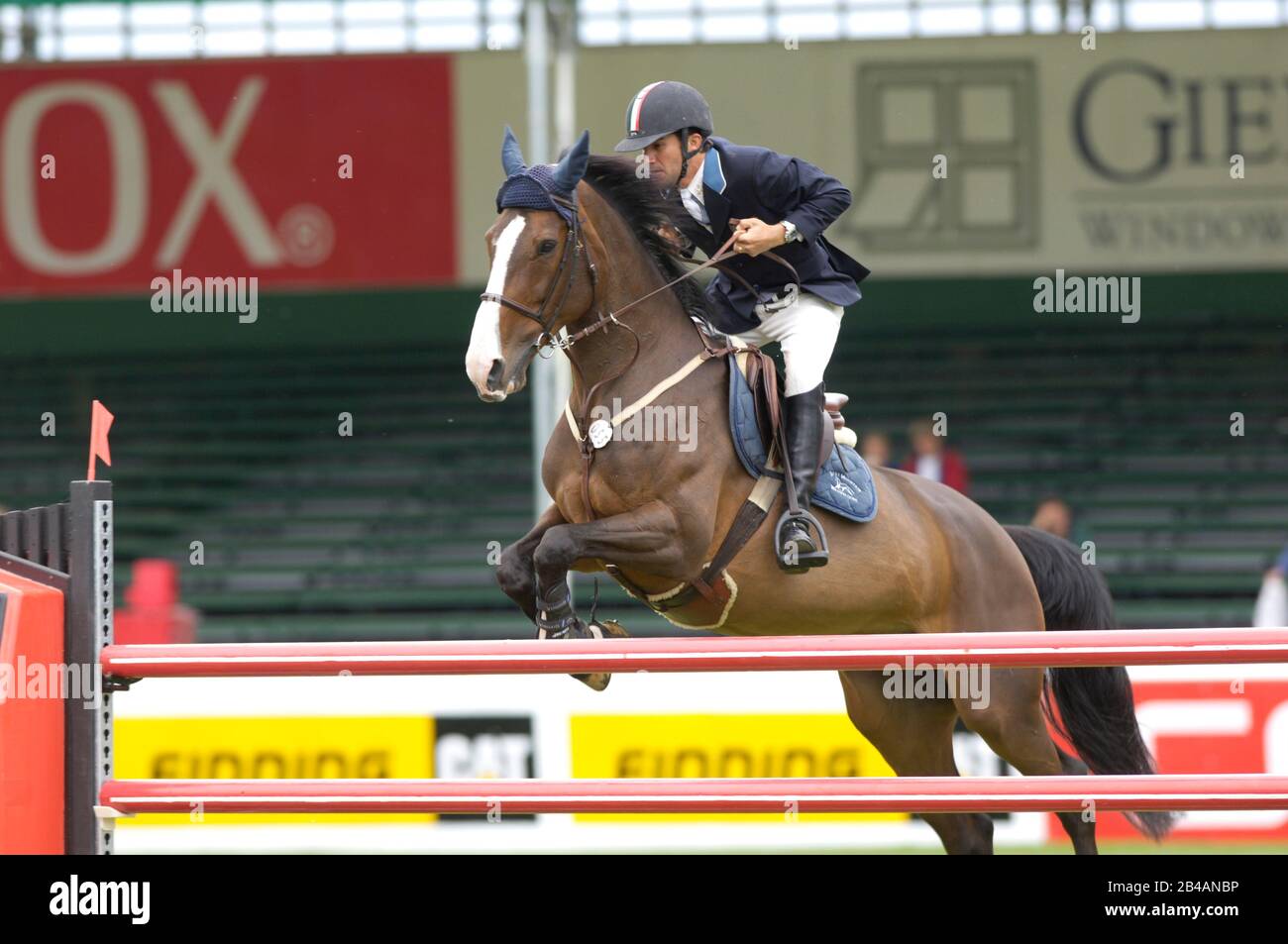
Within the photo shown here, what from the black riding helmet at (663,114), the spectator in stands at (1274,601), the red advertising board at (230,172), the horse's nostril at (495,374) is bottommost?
the spectator in stands at (1274,601)

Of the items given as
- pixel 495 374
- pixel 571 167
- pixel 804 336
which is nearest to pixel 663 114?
pixel 571 167

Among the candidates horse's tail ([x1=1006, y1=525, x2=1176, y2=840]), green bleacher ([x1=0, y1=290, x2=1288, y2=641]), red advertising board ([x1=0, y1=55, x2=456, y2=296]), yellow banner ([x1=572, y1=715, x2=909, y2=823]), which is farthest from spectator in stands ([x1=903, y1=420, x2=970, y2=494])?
horse's tail ([x1=1006, y1=525, x2=1176, y2=840])

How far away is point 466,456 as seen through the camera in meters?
13.0

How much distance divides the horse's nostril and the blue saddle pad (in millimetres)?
760

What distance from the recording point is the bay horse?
4254 mm

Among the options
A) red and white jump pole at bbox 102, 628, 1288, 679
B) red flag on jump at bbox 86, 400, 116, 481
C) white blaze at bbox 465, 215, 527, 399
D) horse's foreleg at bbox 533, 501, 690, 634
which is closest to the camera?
red and white jump pole at bbox 102, 628, 1288, 679

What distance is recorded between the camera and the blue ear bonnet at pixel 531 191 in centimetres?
426

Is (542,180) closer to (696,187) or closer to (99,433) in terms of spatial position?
(696,187)

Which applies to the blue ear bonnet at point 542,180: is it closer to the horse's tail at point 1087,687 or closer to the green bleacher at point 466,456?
the horse's tail at point 1087,687

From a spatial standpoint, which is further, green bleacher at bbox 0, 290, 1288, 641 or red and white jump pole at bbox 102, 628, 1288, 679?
green bleacher at bbox 0, 290, 1288, 641

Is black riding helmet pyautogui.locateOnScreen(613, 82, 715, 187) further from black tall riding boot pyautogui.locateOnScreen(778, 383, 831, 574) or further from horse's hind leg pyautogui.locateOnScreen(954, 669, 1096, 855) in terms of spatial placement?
horse's hind leg pyautogui.locateOnScreen(954, 669, 1096, 855)

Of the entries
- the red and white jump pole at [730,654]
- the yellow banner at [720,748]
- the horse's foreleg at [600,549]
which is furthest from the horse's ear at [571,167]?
the yellow banner at [720,748]
